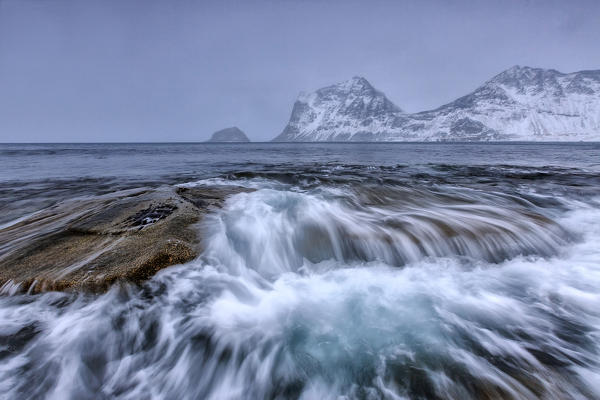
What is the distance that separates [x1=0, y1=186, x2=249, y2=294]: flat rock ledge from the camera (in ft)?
10.5

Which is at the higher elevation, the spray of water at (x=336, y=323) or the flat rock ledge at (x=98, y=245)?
the flat rock ledge at (x=98, y=245)

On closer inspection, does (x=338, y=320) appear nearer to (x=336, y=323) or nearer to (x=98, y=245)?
(x=336, y=323)

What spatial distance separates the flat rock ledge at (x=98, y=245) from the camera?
3.21 m

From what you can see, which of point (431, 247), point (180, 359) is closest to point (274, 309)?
point (180, 359)

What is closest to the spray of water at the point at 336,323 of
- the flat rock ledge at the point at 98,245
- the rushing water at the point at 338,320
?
the rushing water at the point at 338,320

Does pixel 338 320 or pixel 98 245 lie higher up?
pixel 98 245

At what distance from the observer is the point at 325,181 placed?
1043cm

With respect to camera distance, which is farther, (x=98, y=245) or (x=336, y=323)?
(x=98, y=245)

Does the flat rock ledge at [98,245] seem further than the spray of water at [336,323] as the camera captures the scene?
Yes

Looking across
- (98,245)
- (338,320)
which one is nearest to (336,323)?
(338,320)

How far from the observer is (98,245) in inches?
153

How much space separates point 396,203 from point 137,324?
6326mm

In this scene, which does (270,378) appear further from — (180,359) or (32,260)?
(32,260)

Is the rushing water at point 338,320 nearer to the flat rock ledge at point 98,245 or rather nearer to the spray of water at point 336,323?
the spray of water at point 336,323
